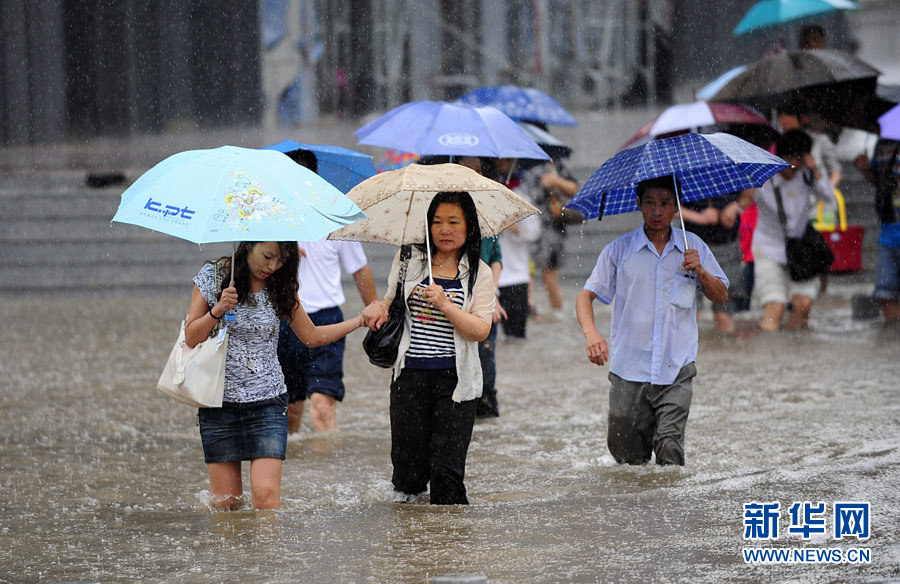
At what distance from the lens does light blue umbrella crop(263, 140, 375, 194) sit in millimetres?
6684

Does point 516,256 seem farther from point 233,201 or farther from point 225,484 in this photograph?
point 233,201

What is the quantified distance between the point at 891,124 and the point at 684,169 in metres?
5.36

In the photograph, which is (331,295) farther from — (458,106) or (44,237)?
(44,237)

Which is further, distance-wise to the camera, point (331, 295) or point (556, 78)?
point (556, 78)

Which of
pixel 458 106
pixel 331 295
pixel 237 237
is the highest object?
pixel 458 106

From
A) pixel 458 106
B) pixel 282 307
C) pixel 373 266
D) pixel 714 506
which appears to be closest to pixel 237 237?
pixel 282 307

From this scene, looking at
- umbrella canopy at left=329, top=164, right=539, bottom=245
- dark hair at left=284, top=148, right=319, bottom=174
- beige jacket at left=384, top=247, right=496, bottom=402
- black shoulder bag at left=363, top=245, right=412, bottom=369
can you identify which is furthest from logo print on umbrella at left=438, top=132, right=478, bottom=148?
black shoulder bag at left=363, top=245, right=412, bottom=369

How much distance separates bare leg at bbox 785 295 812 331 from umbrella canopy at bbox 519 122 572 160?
A: 9.66 feet

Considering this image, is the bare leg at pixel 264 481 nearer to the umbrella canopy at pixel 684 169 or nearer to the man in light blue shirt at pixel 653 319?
the man in light blue shirt at pixel 653 319

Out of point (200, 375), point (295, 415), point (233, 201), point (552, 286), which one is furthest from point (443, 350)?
point (552, 286)

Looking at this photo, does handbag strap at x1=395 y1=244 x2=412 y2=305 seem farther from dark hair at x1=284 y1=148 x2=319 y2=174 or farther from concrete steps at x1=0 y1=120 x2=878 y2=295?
concrete steps at x1=0 y1=120 x2=878 y2=295

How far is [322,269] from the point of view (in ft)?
23.5

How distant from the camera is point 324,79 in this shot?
20312 millimetres

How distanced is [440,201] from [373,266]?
1085 centimetres
